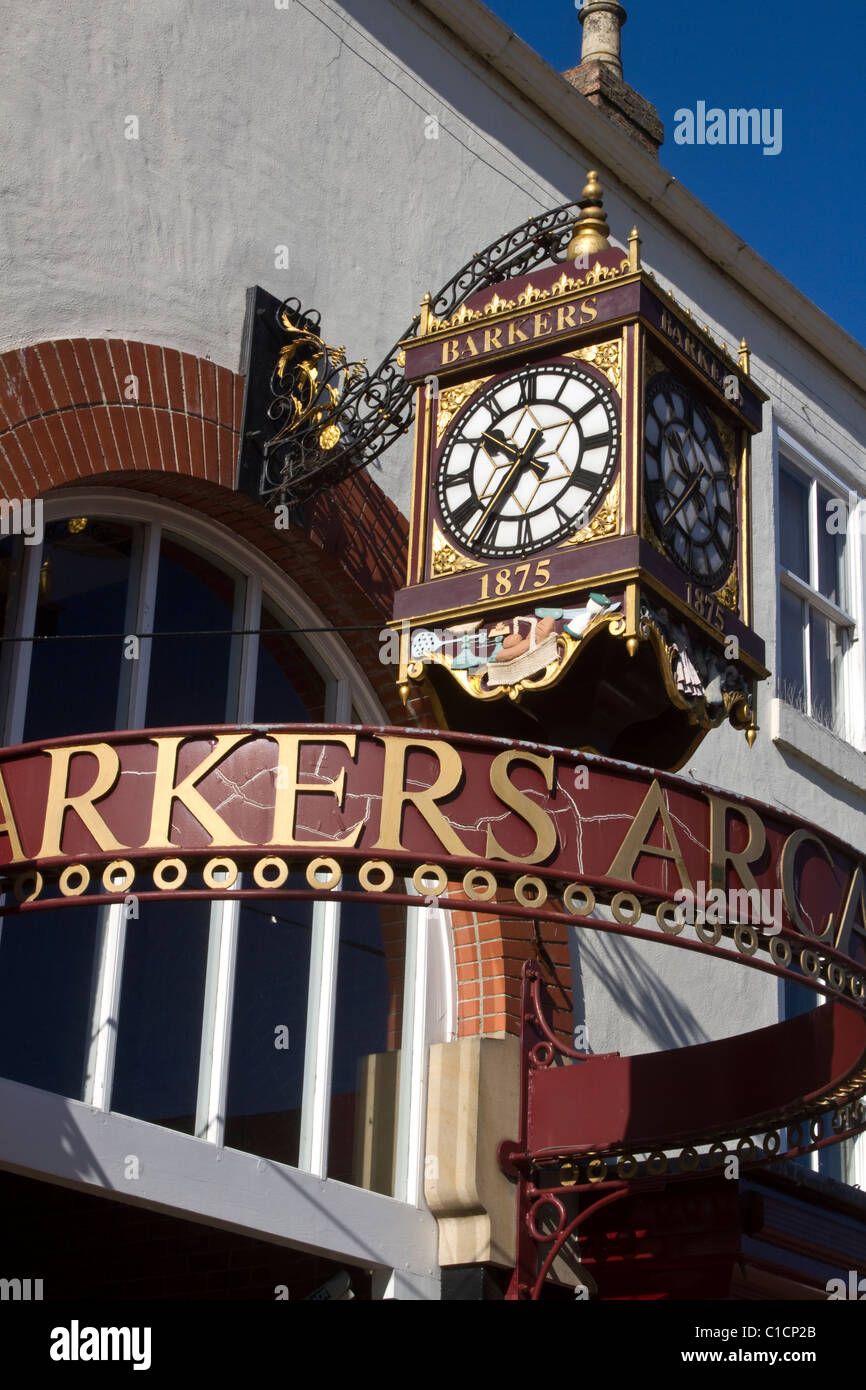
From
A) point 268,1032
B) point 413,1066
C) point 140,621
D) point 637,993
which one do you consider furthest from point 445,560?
point 637,993

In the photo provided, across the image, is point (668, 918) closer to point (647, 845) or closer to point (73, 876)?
point (647, 845)

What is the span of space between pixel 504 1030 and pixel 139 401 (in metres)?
3.22

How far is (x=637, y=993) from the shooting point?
9.95 m

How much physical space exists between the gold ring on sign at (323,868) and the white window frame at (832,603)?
24.0 ft

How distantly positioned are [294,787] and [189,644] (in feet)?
9.44

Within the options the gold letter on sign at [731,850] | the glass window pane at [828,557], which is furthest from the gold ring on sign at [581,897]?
the glass window pane at [828,557]

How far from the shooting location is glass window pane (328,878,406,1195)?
838 centimetres

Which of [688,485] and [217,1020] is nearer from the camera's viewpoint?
[688,485]

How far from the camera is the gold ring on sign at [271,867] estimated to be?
5.64m

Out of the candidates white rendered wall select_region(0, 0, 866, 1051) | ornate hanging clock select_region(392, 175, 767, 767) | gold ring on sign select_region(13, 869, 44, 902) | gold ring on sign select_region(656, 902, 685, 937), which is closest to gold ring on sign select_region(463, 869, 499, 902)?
gold ring on sign select_region(656, 902, 685, 937)

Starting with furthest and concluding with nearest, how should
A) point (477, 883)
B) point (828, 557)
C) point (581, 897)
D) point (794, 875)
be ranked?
point (828, 557), point (794, 875), point (581, 897), point (477, 883)

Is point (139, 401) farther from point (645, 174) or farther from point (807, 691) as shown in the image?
point (807, 691)

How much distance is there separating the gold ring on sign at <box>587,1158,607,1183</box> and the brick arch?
80cm

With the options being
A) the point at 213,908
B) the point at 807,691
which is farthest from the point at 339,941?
the point at 807,691
